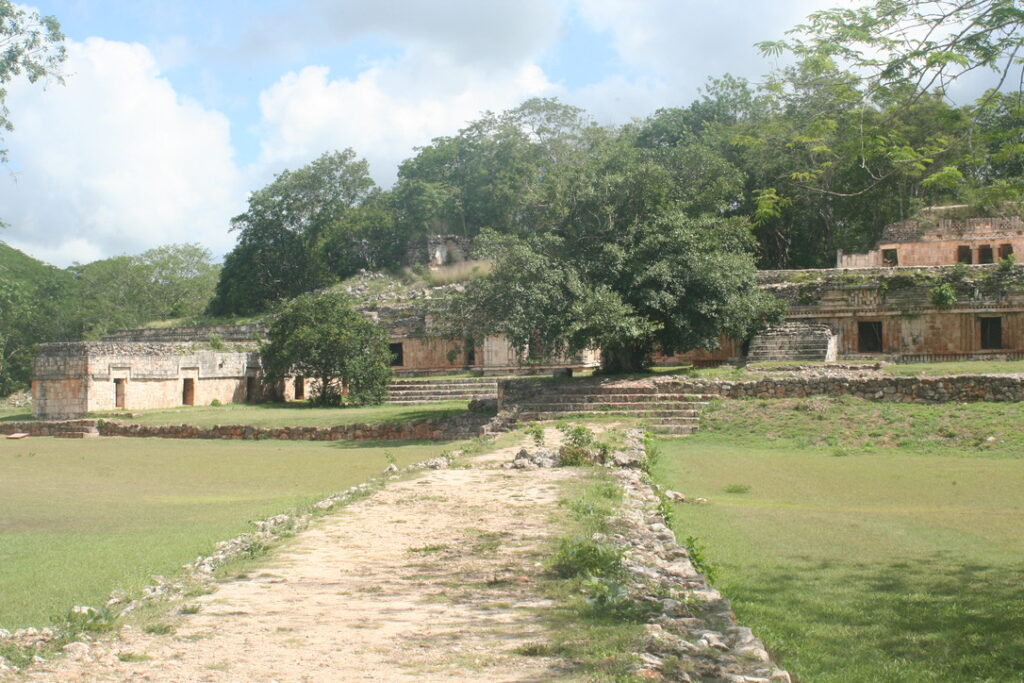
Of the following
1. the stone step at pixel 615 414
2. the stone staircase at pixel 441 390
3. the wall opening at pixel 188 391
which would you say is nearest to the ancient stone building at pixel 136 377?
the wall opening at pixel 188 391

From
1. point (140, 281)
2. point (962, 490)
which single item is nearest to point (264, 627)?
point (962, 490)

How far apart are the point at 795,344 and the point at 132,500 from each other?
18240mm

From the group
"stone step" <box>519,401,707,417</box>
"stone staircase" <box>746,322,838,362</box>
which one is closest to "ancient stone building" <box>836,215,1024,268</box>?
"stone staircase" <box>746,322,838,362</box>

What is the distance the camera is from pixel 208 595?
223 inches

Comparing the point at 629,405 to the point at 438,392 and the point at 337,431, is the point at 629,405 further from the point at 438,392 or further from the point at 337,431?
the point at 438,392

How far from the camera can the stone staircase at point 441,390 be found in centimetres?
2717

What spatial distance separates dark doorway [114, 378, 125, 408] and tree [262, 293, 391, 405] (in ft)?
14.6

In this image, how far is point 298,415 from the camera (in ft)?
81.1

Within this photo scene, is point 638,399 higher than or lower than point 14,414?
higher

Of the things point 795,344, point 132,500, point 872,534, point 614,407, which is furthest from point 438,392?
point 872,534

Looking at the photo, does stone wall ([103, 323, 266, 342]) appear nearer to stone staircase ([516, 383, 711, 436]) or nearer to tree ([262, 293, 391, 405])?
tree ([262, 293, 391, 405])

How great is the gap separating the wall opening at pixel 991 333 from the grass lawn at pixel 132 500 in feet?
52.8

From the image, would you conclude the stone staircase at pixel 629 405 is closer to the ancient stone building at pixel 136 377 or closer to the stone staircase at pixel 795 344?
the stone staircase at pixel 795 344

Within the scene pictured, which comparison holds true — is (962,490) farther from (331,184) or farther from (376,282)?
(331,184)
